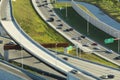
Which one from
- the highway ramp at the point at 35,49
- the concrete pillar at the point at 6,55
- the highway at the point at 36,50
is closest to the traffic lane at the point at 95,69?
the highway at the point at 36,50

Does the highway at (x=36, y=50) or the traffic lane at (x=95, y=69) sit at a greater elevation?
the highway at (x=36, y=50)

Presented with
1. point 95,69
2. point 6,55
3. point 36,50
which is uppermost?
point 36,50

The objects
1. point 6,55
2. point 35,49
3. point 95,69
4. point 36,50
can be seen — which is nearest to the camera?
point 95,69

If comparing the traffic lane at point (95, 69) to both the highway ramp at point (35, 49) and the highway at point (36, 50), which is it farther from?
the highway ramp at point (35, 49)

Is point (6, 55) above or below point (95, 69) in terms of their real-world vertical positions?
below

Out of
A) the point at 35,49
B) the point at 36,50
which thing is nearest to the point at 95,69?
Answer: the point at 36,50

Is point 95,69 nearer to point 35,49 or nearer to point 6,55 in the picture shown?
point 35,49

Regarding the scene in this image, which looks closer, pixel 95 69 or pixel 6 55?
pixel 95 69

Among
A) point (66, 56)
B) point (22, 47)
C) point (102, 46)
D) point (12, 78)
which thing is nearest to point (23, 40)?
point (22, 47)
